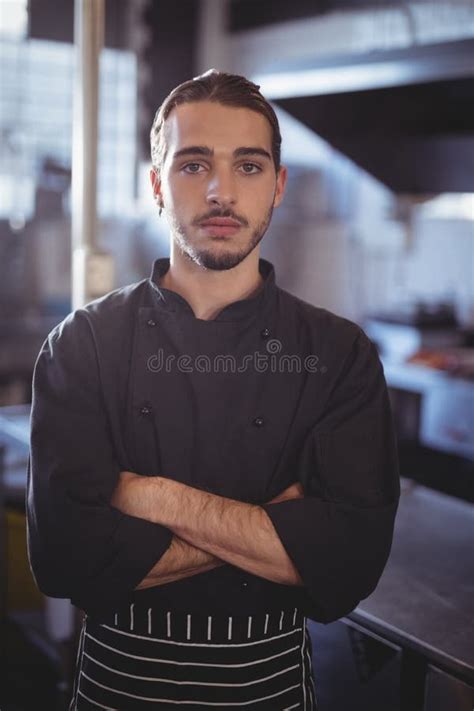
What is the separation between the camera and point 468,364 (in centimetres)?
326

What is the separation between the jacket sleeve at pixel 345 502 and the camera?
122 cm

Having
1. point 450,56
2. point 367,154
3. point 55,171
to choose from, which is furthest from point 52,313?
point 450,56

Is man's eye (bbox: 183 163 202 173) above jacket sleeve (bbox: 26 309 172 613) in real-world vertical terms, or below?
above

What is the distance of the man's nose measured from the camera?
1.23 metres

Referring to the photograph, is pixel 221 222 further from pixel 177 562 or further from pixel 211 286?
pixel 177 562

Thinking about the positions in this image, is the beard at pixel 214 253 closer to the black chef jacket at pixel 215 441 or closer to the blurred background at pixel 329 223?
the black chef jacket at pixel 215 441

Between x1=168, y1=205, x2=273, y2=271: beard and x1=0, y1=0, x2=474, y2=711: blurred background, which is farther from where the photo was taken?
x1=0, y1=0, x2=474, y2=711: blurred background

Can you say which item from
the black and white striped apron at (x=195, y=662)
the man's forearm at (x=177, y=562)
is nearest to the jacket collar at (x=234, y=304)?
the man's forearm at (x=177, y=562)

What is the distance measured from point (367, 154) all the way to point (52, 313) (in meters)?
2.62

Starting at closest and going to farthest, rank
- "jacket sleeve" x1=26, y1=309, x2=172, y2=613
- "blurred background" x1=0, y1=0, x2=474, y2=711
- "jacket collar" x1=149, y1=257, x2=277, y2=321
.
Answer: "jacket sleeve" x1=26, y1=309, x2=172, y2=613 → "jacket collar" x1=149, y1=257, x2=277, y2=321 → "blurred background" x1=0, y1=0, x2=474, y2=711

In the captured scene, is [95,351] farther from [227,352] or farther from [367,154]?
[367,154]

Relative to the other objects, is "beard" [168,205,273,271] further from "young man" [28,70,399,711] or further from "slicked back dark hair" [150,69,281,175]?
"slicked back dark hair" [150,69,281,175]

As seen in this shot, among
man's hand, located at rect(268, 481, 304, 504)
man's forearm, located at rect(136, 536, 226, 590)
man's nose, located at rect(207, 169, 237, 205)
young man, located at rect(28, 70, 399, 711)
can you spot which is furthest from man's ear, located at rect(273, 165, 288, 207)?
man's forearm, located at rect(136, 536, 226, 590)

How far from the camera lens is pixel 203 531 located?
4.01 feet
